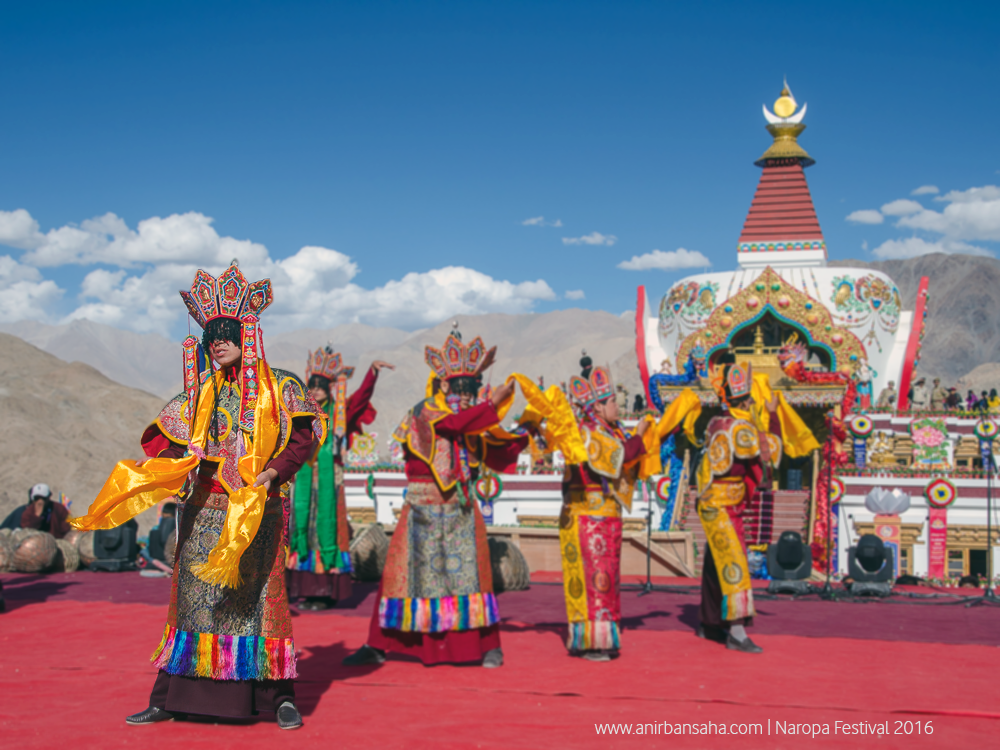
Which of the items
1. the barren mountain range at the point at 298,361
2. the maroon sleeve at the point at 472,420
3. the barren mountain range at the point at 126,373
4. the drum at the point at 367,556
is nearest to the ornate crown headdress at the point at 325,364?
the barren mountain range at the point at 126,373

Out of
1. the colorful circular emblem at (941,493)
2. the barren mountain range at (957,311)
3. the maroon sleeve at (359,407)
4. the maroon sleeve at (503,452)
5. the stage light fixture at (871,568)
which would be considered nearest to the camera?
the maroon sleeve at (503,452)

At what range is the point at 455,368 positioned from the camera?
6.04 metres

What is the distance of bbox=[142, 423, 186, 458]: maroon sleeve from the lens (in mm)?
4195

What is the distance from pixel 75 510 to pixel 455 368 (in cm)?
2385

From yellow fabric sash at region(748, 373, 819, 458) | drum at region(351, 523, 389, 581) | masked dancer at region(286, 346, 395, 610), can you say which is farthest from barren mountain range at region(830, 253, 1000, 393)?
masked dancer at region(286, 346, 395, 610)

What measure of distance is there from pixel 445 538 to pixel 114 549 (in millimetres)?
6241

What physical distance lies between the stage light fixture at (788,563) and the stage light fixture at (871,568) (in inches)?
18.5

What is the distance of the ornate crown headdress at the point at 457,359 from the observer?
6.00 m

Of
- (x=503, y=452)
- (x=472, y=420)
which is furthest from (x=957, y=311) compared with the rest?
(x=472, y=420)

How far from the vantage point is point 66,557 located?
1045 centimetres

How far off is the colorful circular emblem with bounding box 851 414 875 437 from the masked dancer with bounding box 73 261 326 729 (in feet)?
46.8

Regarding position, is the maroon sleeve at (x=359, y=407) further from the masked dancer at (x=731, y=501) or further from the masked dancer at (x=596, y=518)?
the masked dancer at (x=731, y=501)

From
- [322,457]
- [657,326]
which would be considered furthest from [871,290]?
[322,457]

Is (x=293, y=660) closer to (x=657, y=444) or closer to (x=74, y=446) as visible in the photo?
(x=657, y=444)
